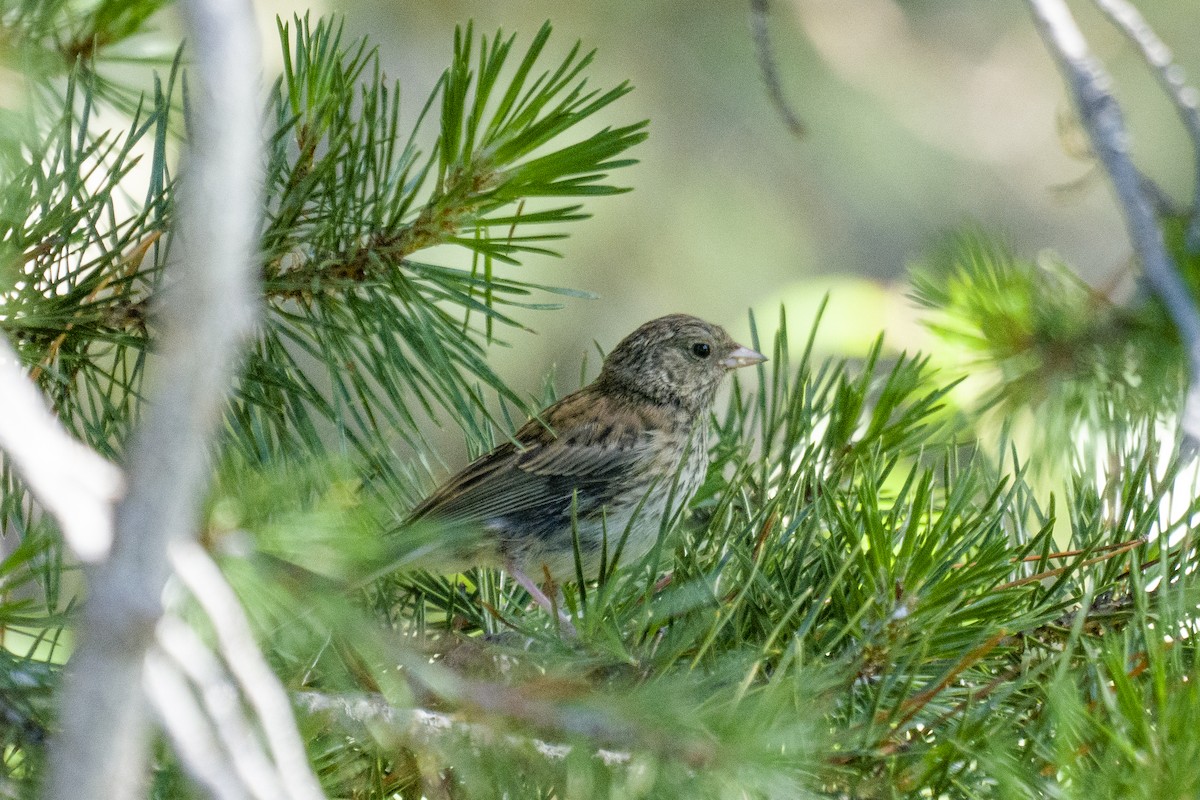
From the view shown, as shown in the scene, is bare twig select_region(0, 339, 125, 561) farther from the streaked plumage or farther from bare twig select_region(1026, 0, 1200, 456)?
bare twig select_region(1026, 0, 1200, 456)

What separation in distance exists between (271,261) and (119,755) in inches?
32.9

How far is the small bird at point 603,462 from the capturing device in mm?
1944

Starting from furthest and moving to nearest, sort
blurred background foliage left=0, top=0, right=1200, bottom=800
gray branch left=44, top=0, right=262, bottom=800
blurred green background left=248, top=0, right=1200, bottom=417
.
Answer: blurred green background left=248, top=0, right=1200, bottom=417, blurred background foliage left=0, top=0, right=1200, bottom=800, gray branch left=44, top=0, right=262, bottom=800

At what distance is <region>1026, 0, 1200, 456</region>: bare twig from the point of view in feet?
5.10

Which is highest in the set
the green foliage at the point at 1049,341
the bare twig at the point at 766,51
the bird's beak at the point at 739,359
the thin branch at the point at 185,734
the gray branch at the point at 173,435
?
the bare twig at the point at 766,51

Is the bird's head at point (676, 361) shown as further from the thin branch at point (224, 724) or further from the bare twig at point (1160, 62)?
the thin branch at point (224, 724)

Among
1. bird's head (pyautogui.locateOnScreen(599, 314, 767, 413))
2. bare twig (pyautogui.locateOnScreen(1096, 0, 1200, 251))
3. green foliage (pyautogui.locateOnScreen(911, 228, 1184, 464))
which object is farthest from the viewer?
bird's head (pyautogui.locateOnScreen(599, 314, 767, 413))

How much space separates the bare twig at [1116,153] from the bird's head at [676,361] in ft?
3.02

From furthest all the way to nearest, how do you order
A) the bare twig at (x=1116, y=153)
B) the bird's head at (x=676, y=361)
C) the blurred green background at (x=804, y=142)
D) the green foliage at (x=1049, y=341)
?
the blurred green background at (x=804, y=142) → the bird's head at (x=676, y=361) → the green foliage at (x=1049, y=341) → the bare twig at (x=1116, y=153)

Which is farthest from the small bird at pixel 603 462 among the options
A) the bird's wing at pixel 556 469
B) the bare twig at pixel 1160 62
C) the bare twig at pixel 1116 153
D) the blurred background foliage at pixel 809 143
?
the blurred background foliage at pixel 809 143

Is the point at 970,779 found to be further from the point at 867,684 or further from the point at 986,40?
the point at 986,40

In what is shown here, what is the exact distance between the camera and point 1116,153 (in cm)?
164

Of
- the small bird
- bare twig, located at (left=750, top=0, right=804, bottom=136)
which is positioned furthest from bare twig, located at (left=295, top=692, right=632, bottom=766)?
bare twig, located at (left=750, top=0, right=804, bottom=136)

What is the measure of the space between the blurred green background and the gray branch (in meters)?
4.71
